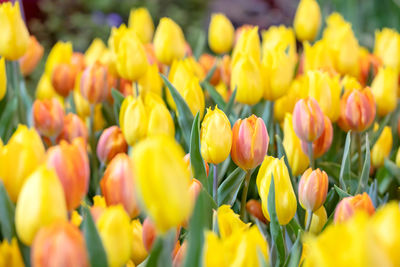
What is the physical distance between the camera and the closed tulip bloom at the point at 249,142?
1.77 ft

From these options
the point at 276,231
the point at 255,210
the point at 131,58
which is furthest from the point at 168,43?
the point at 276,231

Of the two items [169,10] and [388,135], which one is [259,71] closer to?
[388,135]

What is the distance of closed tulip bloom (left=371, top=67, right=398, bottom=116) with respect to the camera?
0.77 m

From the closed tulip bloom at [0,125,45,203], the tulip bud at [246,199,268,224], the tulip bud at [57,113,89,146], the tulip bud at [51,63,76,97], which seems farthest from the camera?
the tulip bud at [51,63,76,97]

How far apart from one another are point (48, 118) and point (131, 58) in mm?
136

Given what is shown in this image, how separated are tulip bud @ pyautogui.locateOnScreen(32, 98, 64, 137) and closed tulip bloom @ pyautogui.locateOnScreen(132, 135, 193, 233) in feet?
1.42

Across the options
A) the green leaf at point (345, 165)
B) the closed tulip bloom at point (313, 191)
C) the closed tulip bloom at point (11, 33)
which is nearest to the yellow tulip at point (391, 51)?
the green leaf at point (345, 165)

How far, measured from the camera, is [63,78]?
89cm

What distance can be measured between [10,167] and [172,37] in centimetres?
52

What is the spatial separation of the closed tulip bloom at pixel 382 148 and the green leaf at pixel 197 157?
0.27 metres

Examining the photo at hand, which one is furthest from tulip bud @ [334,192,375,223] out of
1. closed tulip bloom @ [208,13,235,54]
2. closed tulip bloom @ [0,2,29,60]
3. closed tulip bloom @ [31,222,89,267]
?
closed tulip bloom @ [208,13,235,54]

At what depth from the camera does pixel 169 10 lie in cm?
372

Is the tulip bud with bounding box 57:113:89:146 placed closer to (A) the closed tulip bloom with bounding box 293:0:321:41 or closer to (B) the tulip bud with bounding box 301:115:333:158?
(B) the tulip bud with bounding box 301:115:333:158

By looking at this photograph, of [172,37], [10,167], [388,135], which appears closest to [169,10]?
[172,37]
